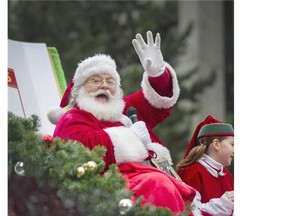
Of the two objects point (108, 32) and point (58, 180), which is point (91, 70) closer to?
point (58, 180)

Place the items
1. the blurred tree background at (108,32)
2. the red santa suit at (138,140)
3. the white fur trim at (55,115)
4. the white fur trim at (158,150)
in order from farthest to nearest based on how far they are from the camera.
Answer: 1. the blurred tree background at (108,32)
2. the white fur trim at (55,115)
3. the white fur trim at (158,150)
4. the red santa suit at (138,140)

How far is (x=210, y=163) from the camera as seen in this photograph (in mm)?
4281

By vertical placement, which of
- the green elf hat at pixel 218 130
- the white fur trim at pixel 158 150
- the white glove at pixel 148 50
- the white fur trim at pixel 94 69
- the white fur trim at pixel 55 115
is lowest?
the white fur trim at pixel 158 150

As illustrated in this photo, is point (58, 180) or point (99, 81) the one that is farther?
point (99, 81)

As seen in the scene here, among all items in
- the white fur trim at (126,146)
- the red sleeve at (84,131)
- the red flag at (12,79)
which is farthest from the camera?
the red flag at (12,79)

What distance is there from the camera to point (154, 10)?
Answer: 14.6 meters

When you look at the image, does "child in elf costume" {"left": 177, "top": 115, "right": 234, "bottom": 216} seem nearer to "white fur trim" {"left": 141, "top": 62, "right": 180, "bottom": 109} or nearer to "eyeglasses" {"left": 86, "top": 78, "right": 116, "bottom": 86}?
"white fur trim" {"left": 141, "top": 62, "right": 180, "bottom": 109}

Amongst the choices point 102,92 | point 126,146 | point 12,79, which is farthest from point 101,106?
point 12,79

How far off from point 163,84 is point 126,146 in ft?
1.98

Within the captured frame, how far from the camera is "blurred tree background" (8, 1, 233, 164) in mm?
12906

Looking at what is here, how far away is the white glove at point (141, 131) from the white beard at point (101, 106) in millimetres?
125

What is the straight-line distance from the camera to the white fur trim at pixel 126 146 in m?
3.82

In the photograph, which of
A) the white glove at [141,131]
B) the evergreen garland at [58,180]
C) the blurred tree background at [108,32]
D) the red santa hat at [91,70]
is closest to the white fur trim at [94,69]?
the red santa hat at [91,70]

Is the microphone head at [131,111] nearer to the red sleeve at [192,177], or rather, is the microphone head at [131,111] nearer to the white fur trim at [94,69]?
the white fur trim at [94,69]
